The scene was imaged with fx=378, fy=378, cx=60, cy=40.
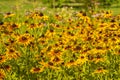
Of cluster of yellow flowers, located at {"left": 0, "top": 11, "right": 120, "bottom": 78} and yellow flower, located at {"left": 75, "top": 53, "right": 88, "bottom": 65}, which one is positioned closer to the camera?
yellow flower, located at {"left": 75, "top": 53, "right": 88, "bottom": 65}

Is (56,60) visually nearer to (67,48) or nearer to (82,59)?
(82,59)

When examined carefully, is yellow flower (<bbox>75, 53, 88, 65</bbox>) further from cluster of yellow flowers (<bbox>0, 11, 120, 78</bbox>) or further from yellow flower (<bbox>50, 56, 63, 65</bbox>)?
yellow flower (<bbox>50, 56, 63, 65</bbox>)

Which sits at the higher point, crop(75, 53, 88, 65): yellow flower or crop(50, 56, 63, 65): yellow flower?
crop(50, 56, 63, 65): yellow flower

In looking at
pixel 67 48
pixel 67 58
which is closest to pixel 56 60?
pixel 67 48

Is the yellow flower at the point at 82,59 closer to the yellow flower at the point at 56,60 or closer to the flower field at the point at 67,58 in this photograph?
the flower field at the point at 67,58

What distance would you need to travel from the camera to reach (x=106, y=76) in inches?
211

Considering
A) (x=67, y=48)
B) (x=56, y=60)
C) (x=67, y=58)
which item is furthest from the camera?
(x=67, y=58)

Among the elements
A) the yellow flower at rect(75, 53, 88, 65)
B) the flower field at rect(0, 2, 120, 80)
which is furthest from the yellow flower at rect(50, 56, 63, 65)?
the yellow flower at rect(75, 53, 88, 65)

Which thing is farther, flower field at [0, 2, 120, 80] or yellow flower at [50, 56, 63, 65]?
flower field at [0, 2, 120, 80]

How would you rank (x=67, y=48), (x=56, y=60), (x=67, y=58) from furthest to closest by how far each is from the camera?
(x=67, y=58) < (x=67, y=48) < (x=56, y=60)

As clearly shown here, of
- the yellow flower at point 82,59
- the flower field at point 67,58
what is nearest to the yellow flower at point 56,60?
the flower field at point 67,58

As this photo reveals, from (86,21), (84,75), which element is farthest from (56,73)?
(86,21)

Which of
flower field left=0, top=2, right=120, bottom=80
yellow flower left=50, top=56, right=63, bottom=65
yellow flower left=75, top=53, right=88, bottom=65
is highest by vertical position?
yellow flower left=50, top=56, right=63, bottom=65

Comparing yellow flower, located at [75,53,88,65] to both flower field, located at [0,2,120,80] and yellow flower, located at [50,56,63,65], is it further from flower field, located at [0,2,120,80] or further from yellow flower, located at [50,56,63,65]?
yellow flower, located at [50,56,63,65]
